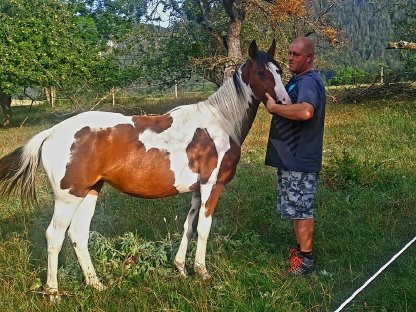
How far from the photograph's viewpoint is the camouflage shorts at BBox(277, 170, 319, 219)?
3900 millimetres

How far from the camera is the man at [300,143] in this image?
11.9 ft

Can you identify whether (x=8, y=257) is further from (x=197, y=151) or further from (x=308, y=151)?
(x=308, y=151)

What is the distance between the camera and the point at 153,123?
152 inches

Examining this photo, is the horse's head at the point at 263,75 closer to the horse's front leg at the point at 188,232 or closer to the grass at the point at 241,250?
the horse's front leg at the point at 188,232

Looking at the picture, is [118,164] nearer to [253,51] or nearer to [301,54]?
[253,51]

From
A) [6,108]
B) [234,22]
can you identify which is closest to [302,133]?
[234,22]

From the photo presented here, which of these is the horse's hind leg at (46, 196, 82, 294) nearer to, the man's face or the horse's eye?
the horse's eye

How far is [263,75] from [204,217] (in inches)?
50.1

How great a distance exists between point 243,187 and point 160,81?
15838mm

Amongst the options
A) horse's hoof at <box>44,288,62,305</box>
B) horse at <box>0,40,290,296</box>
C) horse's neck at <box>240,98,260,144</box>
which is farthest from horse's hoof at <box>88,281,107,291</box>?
horse's neck at <box>240,98,260,144</box>

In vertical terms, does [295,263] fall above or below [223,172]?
below

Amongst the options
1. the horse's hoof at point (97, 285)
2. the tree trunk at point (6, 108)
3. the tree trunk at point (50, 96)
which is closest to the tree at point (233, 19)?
the tree trunk at point (50, 96)

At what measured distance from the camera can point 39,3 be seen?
72.9 ft

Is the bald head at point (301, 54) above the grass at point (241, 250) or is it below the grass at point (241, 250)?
above
